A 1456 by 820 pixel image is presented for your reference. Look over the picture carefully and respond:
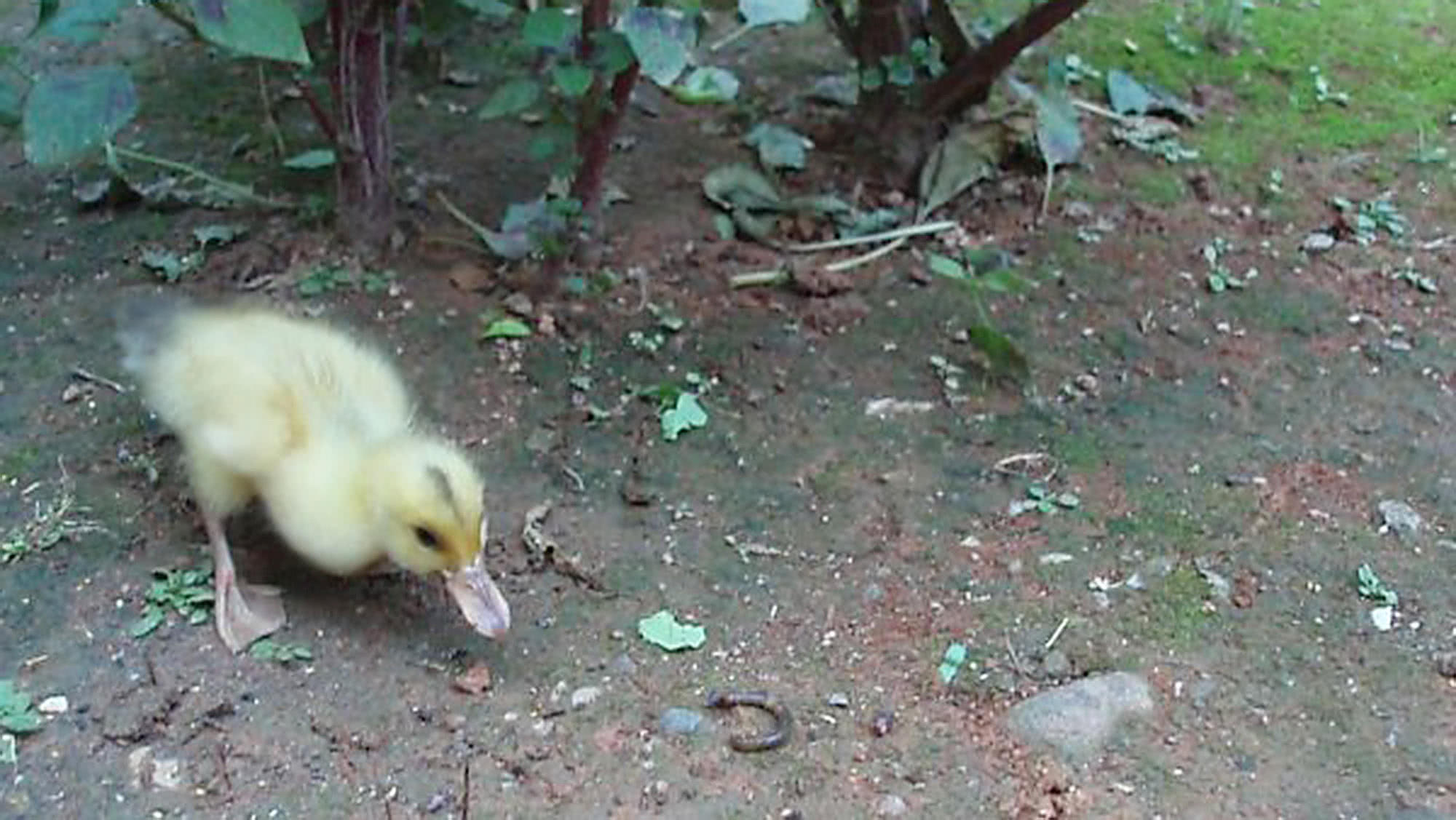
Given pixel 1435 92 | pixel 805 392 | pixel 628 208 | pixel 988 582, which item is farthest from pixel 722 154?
pixel 1435 92

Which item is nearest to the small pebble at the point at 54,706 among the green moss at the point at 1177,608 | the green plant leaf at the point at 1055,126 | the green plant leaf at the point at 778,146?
the green moss at the point at 1177,608

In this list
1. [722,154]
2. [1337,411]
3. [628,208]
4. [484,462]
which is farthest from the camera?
[722,154]

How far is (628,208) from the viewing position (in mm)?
2955

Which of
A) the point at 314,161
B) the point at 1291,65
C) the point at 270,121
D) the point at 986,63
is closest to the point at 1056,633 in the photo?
the point at 986,63

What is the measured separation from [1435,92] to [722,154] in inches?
61.6

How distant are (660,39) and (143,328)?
780 mm

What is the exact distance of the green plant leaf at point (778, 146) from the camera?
3090 millimetres

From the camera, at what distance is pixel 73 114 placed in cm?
222

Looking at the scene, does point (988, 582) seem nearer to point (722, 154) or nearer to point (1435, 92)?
point (722, 154)


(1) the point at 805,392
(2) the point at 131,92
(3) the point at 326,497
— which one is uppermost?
(2) the point at 131,92

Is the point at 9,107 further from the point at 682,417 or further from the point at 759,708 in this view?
the point at 759,708

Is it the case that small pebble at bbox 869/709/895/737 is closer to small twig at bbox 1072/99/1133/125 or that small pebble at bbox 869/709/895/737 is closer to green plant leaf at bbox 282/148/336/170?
green plant leaf at bbox 282/148/336/170

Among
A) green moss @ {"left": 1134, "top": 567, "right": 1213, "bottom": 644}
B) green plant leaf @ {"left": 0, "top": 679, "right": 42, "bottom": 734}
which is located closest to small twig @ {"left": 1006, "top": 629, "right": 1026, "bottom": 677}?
green moss @ {"left": 1134, "top": 567, "right": 1213, "bottom": 644}

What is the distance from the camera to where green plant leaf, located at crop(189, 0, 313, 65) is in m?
1.99
